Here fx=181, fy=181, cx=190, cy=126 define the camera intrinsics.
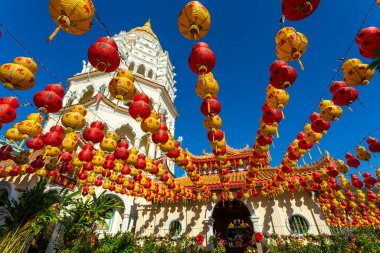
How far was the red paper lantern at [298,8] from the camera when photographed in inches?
95.2

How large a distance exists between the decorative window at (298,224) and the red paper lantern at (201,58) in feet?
37.7

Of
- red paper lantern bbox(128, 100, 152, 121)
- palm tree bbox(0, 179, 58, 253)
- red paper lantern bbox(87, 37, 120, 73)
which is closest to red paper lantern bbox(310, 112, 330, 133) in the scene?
red paper lantern bbox(128, 100, 152, 121)

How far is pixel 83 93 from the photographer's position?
19641mm

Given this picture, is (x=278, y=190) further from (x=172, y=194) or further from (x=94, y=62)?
(x=94, y=62)

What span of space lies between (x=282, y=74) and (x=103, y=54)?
11.2 feet

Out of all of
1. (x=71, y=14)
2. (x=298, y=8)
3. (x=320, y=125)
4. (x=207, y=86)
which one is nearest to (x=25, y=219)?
(x=71, y=14)

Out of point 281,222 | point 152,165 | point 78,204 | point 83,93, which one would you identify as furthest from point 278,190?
point 83,93

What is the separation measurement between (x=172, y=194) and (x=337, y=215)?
15.4 meters

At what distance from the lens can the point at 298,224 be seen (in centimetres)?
1069

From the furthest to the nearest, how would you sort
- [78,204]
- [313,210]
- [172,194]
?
1. [172,194]
2. [313,210]
3. [78,204]

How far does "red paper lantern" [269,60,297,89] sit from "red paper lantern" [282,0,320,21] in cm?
92

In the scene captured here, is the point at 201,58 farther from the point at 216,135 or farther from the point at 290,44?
the point at 216,135

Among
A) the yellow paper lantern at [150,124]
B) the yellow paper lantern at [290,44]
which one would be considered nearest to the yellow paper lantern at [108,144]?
the yellow paper lantern at [150,124]

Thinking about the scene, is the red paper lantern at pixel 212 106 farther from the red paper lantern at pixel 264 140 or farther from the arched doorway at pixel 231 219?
the arched doorway at pixel 231 219
